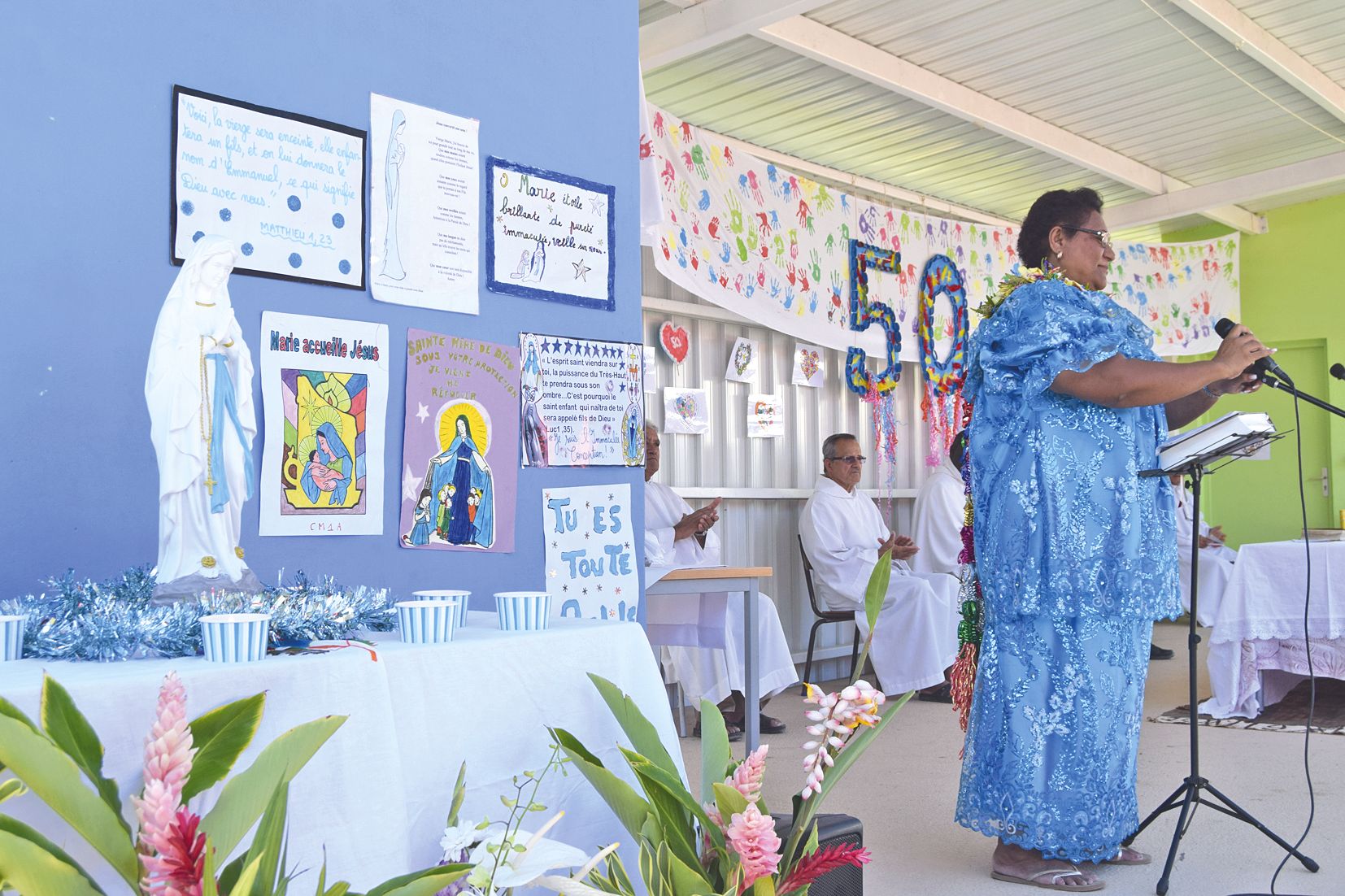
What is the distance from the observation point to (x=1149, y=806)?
372 cm

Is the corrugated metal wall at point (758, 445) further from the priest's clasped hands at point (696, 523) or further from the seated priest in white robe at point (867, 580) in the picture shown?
the priest's clasped hands at point (696, 523)

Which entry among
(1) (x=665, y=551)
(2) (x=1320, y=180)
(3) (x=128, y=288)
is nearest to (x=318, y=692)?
(3) (x=128, y=288)

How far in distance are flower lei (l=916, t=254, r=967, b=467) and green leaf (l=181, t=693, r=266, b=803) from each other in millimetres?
6287

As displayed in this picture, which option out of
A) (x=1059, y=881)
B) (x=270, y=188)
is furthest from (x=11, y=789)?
(x=1059, y=881)

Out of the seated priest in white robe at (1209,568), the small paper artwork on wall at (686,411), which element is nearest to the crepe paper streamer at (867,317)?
the small paper artwork on wall at (686,411)

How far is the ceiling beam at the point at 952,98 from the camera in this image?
5324 millimetres

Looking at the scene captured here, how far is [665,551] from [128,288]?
343cm

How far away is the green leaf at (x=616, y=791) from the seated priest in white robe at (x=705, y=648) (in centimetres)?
358

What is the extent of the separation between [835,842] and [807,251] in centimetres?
469

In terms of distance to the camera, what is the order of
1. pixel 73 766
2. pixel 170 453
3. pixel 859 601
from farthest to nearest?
pixel 859 601
pixel 170 453
pixel 73 766

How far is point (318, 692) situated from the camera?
129cm

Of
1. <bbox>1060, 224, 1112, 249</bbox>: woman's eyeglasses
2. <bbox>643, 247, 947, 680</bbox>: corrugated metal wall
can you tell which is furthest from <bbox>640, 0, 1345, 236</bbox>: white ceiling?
→ <bbox>1060, 224, 1112, 249</bbox>: woman's eyeglasses

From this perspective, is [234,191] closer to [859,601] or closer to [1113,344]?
[1113,344]

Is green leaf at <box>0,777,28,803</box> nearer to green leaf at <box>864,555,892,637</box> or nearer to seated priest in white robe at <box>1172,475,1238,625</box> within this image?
green leaf at <box>864,555,892,637</box>
